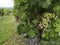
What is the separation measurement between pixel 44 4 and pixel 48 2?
6 centimetres

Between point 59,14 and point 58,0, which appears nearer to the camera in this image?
point 59,14

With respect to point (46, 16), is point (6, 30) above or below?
below

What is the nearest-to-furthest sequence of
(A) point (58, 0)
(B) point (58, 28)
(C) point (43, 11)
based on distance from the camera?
(B) point (58, 28), (A) point (58, 0), (C) point (43, 11)

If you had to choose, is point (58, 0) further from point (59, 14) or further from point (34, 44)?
point (34, 44)

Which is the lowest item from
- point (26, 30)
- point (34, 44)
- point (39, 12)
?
point (34, 44)

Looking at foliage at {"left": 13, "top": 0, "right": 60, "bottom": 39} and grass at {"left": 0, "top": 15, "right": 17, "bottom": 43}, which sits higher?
foliage at {"left": 13, "top": 0, "right": 60, "bottom": 39}

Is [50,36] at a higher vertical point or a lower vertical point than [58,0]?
lower

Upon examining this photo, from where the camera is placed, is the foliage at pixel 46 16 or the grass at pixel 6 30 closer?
the foliage at pixel 46 16

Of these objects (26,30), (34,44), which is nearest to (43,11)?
(26,30)

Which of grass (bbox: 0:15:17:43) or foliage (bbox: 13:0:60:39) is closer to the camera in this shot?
foliage (bbox: 13:0:60:39)

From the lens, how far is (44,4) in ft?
6.88

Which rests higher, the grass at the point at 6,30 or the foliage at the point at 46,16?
the foliage at the point at 46,16

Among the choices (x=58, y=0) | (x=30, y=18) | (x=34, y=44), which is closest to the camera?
(x=58, y=0)

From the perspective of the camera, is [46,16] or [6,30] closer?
[46,16]
